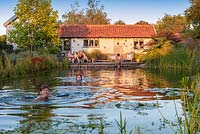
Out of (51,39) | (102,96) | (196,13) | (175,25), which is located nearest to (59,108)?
(102,96)

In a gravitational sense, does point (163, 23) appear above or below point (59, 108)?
above

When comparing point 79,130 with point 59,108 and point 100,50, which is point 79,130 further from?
point 100,50

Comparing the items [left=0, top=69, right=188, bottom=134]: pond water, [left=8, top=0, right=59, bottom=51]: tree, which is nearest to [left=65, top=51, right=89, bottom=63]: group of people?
[left=8, top=0, right=59, bottom=51]: tree

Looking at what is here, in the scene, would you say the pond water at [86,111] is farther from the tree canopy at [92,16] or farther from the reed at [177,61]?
the tree canopy at [92,16]

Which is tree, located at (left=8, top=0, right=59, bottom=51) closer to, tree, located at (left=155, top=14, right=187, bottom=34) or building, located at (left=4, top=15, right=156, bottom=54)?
building, located at (left=4, top=15, right=156, bottom=54)

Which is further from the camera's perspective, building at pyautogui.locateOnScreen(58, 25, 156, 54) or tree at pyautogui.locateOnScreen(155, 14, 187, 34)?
tree at pyautogui.locateOnScreen(155, 14, 187, 34)

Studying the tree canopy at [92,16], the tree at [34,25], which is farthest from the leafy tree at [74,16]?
the tree at [34,25]

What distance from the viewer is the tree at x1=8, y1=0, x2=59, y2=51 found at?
4559cm

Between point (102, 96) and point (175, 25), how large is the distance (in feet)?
252

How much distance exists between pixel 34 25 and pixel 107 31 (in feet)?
42.7

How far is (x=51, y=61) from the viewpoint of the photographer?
123ft

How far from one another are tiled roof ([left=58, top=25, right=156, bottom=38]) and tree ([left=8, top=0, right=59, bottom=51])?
833cm

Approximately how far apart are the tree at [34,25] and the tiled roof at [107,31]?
8.33 metres

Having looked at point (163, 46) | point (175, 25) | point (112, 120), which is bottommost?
point (112, 120)
